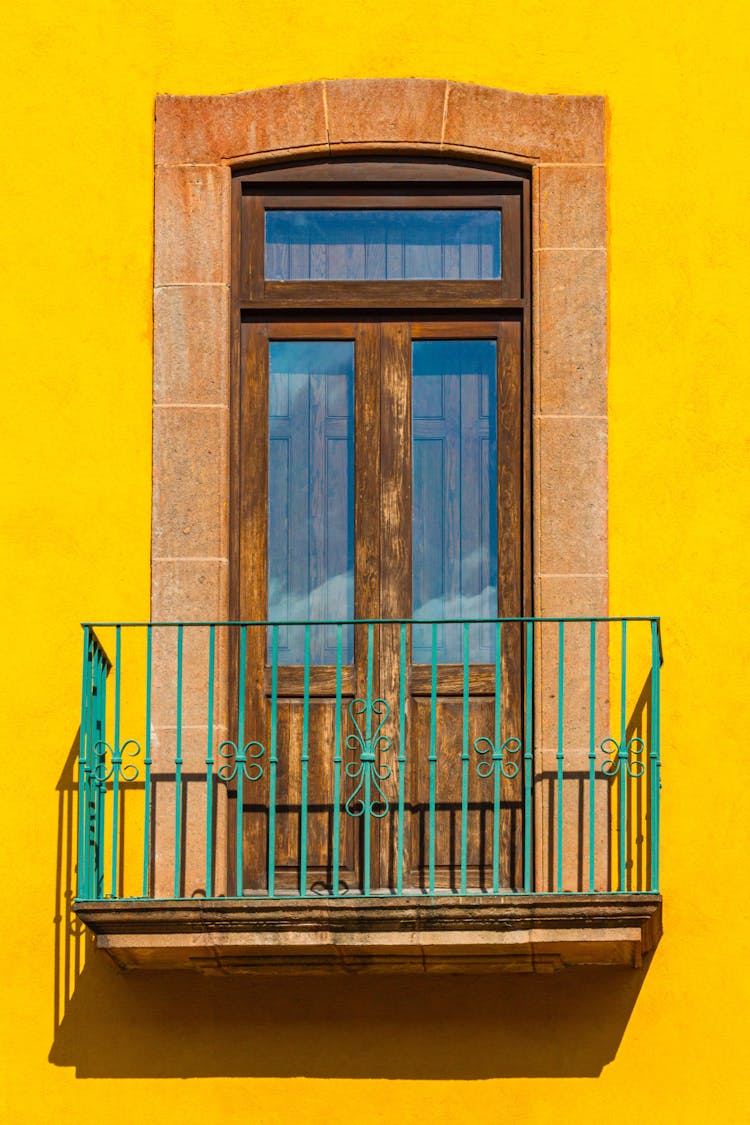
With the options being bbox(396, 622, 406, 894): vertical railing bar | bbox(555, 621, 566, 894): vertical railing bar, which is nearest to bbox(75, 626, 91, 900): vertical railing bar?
bbox(396, 622, 406, 894): vertical railing bar

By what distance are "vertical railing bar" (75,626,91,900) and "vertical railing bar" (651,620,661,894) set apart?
6.76 ft

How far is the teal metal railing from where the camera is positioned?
9758mm

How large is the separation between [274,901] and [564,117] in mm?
3335

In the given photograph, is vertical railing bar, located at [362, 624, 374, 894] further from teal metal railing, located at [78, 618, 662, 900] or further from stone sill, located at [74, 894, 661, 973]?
stone sill, located at [74, 894, 661, 973]

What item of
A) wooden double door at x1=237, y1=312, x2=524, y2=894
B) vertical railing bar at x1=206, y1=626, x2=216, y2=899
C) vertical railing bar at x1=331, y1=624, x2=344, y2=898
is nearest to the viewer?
vertical railing bar at x1=331, y1=624, x2=344, y2=898

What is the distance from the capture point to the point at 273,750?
9617 millimetres

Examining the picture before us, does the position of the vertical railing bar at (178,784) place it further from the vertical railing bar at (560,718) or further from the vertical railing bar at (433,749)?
the vertical railing bar at (560,718)

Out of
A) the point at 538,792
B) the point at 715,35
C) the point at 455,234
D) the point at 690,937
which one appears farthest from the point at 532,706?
the point at 715,35

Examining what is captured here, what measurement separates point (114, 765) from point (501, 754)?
4.68 feet

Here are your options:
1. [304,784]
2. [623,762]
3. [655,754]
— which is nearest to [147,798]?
[304,784]

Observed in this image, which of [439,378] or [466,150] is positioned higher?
[466,150]

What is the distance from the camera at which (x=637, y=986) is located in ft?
31.7

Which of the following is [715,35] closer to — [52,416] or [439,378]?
[439,378]

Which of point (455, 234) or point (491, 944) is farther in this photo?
point (455, 234)
